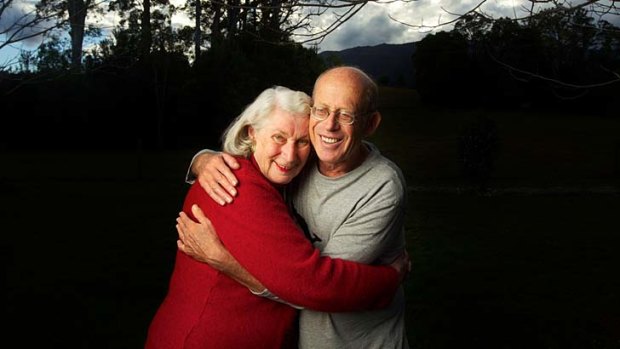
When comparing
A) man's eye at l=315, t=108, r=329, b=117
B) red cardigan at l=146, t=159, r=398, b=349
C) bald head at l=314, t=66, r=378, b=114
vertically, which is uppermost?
bald head at l=314, t=66, r=378, b=114

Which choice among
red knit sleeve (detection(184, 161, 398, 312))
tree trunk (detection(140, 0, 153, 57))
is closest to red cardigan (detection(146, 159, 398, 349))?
red knit sleeve (detection(184, 161, 398, 312))

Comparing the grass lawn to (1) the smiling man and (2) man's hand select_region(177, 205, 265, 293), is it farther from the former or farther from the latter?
(2) man's hand select_region(177, 205, 265, 293)

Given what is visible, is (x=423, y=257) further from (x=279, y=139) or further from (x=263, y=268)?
(x=263, y=268)

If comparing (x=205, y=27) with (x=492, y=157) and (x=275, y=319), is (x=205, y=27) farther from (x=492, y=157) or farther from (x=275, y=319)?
(x=275, y=319)

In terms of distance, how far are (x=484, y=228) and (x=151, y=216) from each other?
5544 mm

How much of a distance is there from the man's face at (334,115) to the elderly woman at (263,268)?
0.06m

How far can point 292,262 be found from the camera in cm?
162

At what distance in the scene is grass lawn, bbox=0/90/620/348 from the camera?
5379mm

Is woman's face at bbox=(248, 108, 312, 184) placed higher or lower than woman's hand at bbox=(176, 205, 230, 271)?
higher

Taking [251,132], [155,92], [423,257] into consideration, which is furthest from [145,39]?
[251,132]

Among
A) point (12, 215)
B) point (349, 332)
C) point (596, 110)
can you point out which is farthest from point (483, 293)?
point (596, 110)

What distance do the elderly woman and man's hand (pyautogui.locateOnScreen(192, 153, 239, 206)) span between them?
0.03 metres

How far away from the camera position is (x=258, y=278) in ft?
5.45

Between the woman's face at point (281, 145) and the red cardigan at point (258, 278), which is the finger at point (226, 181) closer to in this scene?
the red cardigan at point (258, 278)
